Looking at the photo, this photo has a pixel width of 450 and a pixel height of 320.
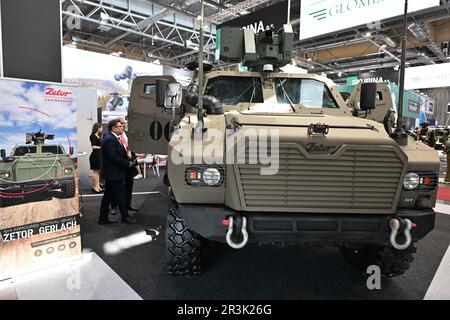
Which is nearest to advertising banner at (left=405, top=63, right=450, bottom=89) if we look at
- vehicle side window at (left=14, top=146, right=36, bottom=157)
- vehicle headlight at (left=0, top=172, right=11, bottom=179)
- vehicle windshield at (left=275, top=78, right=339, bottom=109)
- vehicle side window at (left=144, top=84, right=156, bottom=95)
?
vehicle windshield at (left=275, top=78, right=339, bottom=109)

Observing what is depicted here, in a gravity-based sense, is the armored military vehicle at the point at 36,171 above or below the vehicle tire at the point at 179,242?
above

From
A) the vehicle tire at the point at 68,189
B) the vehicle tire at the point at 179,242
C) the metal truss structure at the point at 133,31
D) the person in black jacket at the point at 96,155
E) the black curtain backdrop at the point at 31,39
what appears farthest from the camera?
the metal truss structure at the point at 133,31

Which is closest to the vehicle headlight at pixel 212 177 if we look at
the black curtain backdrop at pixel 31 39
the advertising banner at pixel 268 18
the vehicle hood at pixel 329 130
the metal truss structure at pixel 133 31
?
the vehicle hood at pixel 329 130

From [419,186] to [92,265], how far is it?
10.0 feet

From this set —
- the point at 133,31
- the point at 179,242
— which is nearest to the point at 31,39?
the point at 179,242

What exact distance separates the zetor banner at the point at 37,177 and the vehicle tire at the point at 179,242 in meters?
1.22

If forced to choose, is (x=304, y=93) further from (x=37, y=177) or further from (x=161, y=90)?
(x=37, y=177)

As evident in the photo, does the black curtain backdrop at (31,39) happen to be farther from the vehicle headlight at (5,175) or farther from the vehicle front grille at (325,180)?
the vehicle front grille at (325,180)

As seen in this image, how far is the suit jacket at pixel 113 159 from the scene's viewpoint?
14.4ft

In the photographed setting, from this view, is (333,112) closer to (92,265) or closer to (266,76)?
(266,76)

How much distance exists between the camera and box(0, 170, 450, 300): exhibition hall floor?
2740mm

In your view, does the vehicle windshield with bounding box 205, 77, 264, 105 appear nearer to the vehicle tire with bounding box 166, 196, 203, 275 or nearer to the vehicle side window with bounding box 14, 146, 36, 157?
the vehicle tire with bounding box 166, 196, 203, 275

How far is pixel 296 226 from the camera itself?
2.24 metres

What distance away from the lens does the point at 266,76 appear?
384 centimetres
